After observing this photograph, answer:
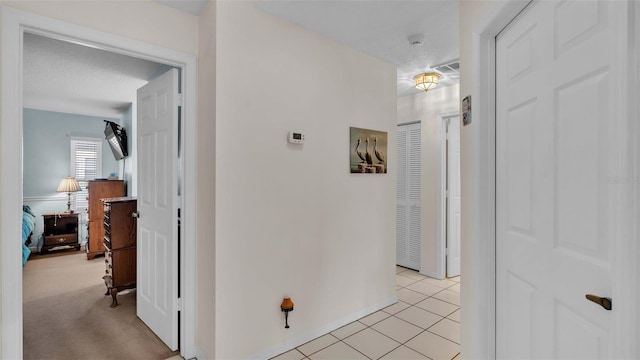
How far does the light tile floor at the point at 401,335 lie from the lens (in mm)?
2184

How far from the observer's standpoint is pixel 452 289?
3492 millimetres

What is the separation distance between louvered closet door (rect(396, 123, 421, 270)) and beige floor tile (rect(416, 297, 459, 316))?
106 cm

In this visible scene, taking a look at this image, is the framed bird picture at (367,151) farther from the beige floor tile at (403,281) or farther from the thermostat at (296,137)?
the beige floor tile at (403,281)

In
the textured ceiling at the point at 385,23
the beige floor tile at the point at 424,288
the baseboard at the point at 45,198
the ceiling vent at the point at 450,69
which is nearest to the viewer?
the textured ceiling at the point at 385,23

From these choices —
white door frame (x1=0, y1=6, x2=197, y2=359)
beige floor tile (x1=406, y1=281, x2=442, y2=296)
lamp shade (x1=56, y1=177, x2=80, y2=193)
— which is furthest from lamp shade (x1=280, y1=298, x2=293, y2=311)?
lamp shade (x1=56, y1=177, x2=80, y2=193)

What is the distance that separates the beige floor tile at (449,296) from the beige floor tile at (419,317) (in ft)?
1.42

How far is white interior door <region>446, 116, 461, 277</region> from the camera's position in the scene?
3918mm

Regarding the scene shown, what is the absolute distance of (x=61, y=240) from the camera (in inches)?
199

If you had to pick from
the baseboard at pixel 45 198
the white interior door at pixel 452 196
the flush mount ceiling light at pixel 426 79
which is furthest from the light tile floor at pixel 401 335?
the baseboard at pixel 45 198

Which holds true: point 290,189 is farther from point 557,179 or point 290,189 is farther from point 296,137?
point 557,179

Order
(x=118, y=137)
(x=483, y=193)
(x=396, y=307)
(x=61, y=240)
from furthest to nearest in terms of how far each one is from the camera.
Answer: (x=61, y=240) → (x=118, y=137) → (x=396, y=307) → (x=483, y=193)

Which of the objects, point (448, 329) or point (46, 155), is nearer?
point (448, 329)

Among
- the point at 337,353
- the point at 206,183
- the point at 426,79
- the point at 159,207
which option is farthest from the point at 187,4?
the point at 337,353

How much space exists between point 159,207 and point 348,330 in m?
1.86
